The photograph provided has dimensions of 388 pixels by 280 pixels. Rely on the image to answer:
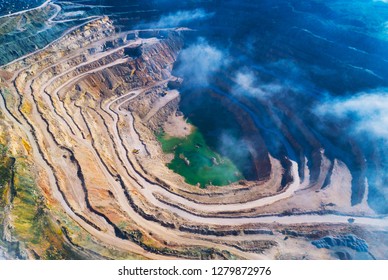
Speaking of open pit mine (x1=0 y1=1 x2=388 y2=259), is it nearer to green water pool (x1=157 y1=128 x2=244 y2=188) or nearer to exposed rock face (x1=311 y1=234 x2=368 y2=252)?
exposed rock face (x1=311 y1=234 x2=368 y2=252)

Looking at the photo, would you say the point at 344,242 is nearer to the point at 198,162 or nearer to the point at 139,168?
the point at 198,162

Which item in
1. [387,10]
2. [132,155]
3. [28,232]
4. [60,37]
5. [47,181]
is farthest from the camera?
[387,10]

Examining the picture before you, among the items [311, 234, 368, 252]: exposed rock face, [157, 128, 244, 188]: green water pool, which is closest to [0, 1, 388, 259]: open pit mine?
[311, 234, 368, 252]: exposed rock face

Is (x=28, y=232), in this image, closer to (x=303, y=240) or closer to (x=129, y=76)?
(x=303, y=240)

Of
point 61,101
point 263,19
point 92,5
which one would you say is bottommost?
point 61,101

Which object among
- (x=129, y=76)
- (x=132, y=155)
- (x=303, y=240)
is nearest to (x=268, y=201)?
(x=303, y=240)

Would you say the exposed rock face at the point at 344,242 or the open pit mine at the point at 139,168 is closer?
the open pit mine at the point at 139,168

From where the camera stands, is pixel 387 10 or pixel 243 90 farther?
pixel 387 10

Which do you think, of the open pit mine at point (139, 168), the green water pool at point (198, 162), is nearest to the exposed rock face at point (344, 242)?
the open pit mine at point (139, 168)

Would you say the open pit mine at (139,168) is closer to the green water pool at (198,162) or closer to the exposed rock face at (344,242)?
the exposed rock face at (344,242)
